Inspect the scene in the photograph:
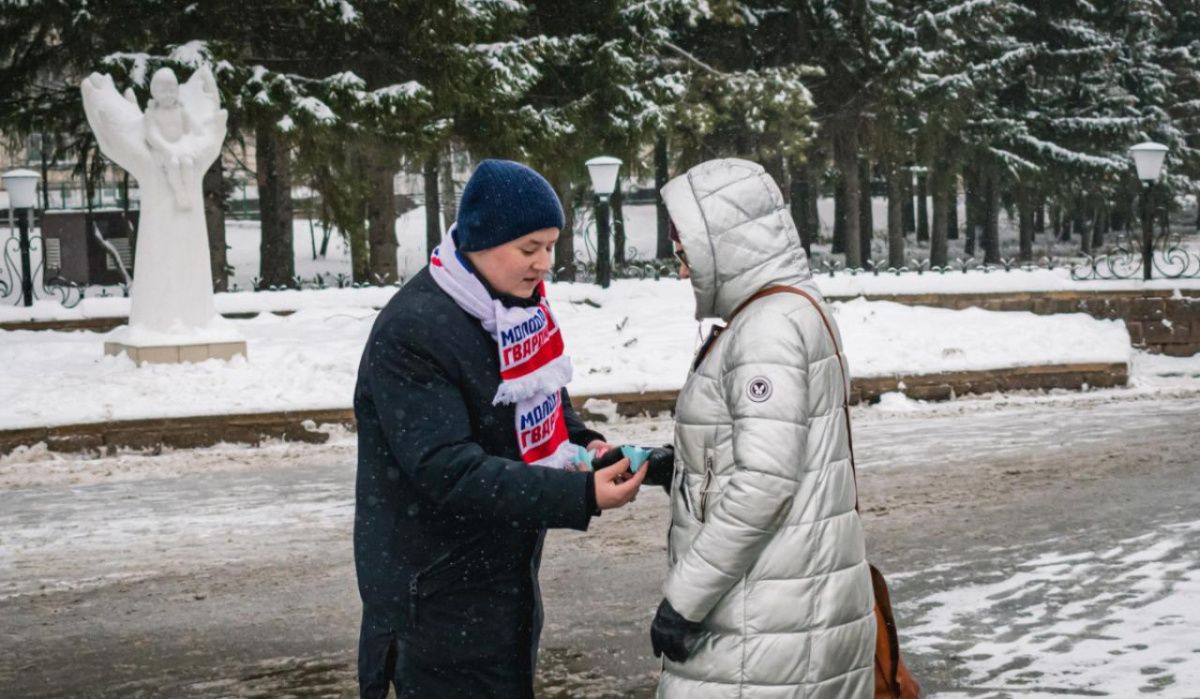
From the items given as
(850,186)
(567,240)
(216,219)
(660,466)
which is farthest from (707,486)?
(850,186)

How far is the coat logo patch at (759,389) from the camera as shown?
9.78 ft

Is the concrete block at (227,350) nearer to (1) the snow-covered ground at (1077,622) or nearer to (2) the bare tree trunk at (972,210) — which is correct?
(1) the snow-covered ground at (1077,622)

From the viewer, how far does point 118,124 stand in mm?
13938

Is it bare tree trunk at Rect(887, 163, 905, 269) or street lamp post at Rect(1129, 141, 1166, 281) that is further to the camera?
bare tree trunk at Rect(887, 163, 905, 269)

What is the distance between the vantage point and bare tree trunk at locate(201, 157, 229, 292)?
2233 centimetres

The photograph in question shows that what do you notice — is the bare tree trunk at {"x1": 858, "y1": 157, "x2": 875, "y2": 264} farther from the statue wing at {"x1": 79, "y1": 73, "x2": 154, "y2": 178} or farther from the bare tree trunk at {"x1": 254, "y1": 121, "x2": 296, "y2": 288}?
the statue wing at {"x1": 79, "y1": 73, "x2": 154, "y2": 178}

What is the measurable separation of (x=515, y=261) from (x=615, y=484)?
21.1 inches

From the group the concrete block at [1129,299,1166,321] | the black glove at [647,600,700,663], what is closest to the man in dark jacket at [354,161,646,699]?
the black glove at [647,600,700,663]

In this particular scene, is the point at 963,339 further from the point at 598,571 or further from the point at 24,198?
the point at 24,198

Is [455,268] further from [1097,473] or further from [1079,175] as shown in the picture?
[1079,175]

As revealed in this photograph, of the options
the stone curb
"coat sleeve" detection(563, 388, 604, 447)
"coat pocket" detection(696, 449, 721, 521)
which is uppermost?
"coat sleeve" detection(563, 388, 604, 447)

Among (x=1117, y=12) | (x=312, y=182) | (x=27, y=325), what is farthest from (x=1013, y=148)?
(x=27, y=325)

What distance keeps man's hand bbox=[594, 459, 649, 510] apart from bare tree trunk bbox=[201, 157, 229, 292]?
784 inches

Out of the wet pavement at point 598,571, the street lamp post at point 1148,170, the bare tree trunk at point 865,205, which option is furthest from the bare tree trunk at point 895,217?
the wet pavement at point 598,571
